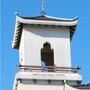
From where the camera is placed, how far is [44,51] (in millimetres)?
37562

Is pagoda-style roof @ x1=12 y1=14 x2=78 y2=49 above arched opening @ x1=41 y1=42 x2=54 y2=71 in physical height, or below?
above

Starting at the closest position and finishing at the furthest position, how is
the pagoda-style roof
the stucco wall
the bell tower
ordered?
the bell tower → the stucco wall → the pagoda-style roof

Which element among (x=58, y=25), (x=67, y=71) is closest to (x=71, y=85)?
(x=67, y=71)

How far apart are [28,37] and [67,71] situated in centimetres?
273

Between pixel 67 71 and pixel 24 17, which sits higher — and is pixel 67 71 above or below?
below

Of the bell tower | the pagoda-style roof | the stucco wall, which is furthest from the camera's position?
the pagoda-style roof

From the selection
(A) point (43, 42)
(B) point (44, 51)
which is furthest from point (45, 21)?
(B) point (44, 51)

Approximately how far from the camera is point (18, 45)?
38.9 meters

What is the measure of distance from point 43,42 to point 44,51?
1.14 metres

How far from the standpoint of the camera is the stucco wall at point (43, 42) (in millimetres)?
36094

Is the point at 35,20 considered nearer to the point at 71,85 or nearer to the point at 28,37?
the point at 28,37

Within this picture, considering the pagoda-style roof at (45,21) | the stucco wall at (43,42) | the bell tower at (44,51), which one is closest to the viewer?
the bell tower at (44,51)

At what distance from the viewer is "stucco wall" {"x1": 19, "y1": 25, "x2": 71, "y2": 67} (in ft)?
118

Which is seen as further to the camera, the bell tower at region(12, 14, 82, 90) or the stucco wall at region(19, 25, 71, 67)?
the stucco wall at region(19, 25, 71, 67)
